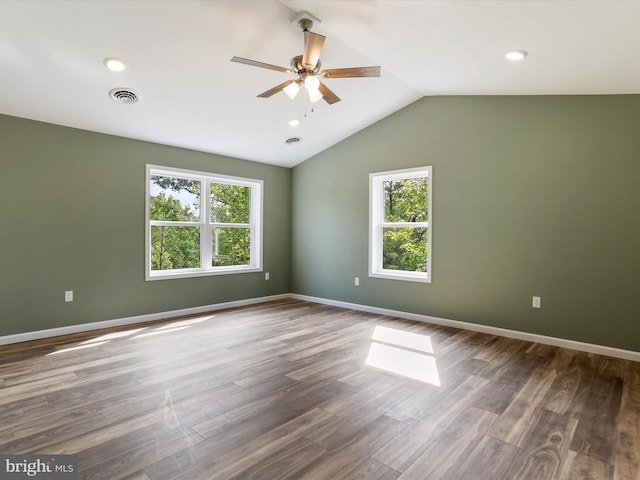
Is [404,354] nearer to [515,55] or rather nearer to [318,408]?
[318,408]

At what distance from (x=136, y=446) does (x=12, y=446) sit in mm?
666

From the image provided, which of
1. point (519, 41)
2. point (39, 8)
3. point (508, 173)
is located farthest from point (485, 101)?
point (39, 8)

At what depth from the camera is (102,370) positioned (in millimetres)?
3049

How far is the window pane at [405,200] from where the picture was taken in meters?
4.96

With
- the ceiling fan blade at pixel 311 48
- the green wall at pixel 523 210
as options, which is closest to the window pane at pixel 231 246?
the green wall at pixel 523 210

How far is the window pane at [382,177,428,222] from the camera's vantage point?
496 centimetres

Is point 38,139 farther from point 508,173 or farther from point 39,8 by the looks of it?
point 508,173

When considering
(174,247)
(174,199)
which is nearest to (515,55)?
(174,199)

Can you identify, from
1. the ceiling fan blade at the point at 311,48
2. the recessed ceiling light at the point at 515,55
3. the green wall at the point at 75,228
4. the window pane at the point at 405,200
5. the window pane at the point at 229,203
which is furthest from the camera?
the window pane at the point at 229,203

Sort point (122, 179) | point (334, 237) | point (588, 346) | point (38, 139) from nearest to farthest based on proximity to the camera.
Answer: point (588, 346)
point (38, 139)
point (122, 179)
point (334, 237)

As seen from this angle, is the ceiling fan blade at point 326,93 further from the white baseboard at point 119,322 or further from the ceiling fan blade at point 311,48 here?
the white baseboard at point 119,322

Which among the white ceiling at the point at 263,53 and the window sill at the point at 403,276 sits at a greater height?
the white ceiling at the point at 263,53

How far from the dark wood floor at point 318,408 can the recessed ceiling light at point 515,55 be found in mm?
2661

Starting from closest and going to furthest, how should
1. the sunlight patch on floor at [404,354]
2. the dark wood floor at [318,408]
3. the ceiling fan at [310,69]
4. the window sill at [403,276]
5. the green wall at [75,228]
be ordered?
1. the dark wood floor at [318,408]
2. the ceiling fan at [310,69]
3. the sunlight patch on floor at [404,354]
4. the green wall at [75,228]
5. the window sill at [403,276]
